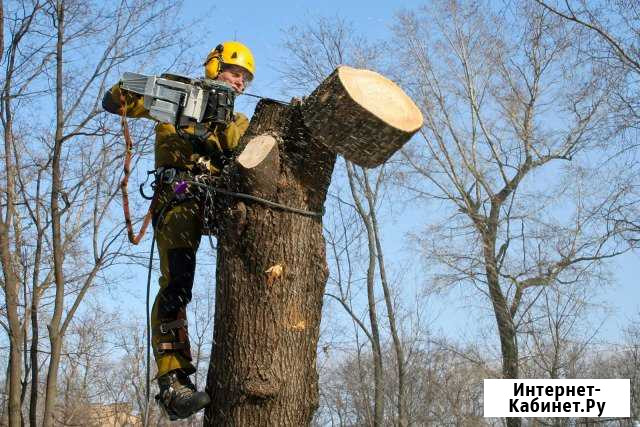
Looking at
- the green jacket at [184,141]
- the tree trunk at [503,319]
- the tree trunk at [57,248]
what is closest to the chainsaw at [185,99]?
the green jacket at [184,141]

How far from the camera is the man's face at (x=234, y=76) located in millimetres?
4008

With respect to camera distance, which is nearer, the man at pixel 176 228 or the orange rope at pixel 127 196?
the man at pixel 176 228

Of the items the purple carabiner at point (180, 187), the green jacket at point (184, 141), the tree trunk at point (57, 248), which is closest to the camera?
the purple carabiner at point (180, 187)

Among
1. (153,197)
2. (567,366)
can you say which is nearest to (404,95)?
(153,197)

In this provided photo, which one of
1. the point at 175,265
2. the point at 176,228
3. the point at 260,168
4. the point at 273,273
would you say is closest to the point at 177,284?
the point at 175,265

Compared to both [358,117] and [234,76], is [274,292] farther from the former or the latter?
[234,76]

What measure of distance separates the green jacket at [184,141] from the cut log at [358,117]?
72 centimetres

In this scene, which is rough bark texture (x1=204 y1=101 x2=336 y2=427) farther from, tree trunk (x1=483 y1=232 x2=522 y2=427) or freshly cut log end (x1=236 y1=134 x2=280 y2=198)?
tree trunk (x1=483 y1=232 x2=522 y2=427)

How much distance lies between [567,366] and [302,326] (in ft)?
52.5

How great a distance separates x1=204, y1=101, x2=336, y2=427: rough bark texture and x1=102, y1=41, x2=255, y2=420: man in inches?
12.1

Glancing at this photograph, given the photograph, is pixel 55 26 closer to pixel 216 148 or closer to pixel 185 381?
pixel 216 148

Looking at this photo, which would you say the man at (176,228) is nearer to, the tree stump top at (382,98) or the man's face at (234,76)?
the man's face at (234,76)

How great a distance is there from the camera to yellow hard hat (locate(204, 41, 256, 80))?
4020 mm

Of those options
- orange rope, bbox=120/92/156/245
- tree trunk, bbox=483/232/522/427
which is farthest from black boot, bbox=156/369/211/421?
tree trunk, bbox=483/232/522/427
